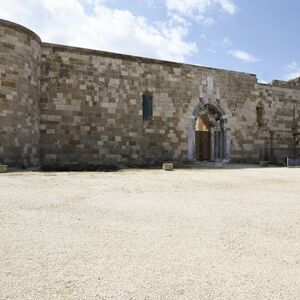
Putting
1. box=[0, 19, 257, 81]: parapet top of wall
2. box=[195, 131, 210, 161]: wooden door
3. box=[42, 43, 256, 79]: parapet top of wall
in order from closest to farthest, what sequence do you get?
box=[0, 19, 257, 81]: parapet top of wall → box=[42, 43, 256, 79]: parapet top of wall → box=[195, 131, 210, 161]: wooden door

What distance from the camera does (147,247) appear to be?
3.47 metres

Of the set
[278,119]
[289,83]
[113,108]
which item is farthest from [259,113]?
[113,108]

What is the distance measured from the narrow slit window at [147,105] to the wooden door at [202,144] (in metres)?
5.72

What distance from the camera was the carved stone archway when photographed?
16750 millimetres

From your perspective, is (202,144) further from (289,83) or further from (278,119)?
(289,83)

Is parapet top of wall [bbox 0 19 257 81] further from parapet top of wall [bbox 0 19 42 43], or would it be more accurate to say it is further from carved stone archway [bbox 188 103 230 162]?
carved stone archway [bbox 188 103 230 162]

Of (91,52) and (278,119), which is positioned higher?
(91,52)

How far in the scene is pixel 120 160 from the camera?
1512 centimetres

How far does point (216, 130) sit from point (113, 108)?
20.6 feet

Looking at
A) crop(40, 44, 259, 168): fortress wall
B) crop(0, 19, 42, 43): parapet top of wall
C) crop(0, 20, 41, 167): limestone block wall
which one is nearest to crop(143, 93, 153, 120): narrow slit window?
crop(40, 44, 259, 168): fortress wall

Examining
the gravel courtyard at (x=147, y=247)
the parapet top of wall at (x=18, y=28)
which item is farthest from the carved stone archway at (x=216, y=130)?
the gravel courtyard at (x=147, y=247)

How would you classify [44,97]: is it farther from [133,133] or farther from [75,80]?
[133,133]

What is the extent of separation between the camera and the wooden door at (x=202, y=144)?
20469 mm

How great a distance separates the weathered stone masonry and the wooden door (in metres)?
1.26
